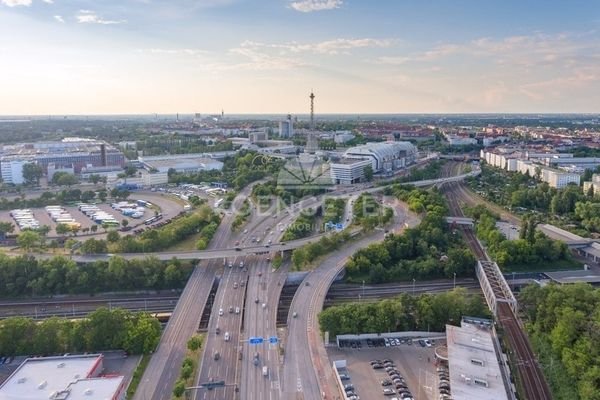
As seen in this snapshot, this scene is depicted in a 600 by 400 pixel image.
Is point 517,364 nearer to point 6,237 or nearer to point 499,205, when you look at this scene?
point 499,205

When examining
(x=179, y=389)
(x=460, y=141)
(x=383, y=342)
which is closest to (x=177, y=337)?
(x=179, y=389)

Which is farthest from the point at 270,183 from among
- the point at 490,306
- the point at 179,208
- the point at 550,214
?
the point at 490,306

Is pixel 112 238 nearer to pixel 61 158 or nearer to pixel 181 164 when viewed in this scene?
pixel 181 164

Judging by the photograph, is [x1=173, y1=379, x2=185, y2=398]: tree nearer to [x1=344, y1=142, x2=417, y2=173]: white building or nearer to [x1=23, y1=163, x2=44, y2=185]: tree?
[x1=344, y1=142, x2=417, y2=173]: white building

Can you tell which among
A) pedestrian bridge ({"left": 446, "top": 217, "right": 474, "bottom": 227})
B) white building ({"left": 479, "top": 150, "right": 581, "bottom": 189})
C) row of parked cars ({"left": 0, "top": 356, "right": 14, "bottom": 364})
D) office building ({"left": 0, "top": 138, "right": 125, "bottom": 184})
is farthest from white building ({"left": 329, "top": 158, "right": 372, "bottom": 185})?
row of parked cars ({"left": 0, "top": 356, "right": 14, "bottom": 364})

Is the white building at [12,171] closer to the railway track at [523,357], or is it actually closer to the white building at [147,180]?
the white building at [147,180]

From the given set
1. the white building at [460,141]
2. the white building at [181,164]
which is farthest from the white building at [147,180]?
the white building at [460,141]

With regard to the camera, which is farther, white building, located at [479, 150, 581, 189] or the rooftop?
white building, located at [479, 150, 581, 189]
